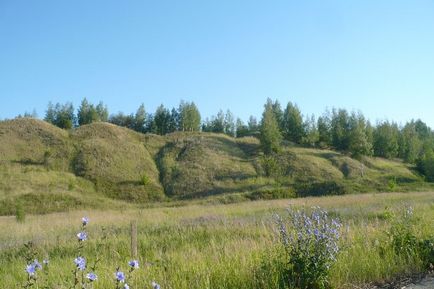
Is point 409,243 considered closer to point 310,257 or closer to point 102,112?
point 310,257

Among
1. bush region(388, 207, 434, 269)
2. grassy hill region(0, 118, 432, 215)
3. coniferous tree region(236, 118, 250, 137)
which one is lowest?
bush region(388, 207, 434, 269)

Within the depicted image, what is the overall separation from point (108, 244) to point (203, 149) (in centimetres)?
6242

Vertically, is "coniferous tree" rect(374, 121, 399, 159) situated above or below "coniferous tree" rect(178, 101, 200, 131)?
below

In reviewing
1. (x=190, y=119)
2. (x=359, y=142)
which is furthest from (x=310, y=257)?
(x=190, y=119)

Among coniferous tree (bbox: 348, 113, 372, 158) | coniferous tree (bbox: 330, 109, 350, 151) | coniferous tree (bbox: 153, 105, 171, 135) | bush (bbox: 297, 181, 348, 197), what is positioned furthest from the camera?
coniferous tree (bbox: 153, 105, 171, 135)

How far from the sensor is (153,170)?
213 ft

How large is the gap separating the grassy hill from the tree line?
3917 mm

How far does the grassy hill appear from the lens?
49.8 m

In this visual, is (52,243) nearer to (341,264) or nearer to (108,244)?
(108,244)

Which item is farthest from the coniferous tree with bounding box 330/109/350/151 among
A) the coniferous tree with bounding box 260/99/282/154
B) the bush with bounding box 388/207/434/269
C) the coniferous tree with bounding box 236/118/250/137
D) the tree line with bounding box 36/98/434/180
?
the bush with bounding box 388/207/434/269

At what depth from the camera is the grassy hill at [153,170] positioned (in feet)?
163

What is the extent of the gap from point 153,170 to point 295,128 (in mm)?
36815

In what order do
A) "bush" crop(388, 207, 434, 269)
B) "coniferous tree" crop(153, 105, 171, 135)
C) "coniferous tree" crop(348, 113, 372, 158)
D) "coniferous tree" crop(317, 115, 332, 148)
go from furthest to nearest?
"coniferous tree" crop(153, 105, 171, 135) < "coniferous tree" crop(317, 115, 332, 148) < "coniferous tree" crop(348, 113, 372, 158) < "bush" crop(388, 207, 434, 269)

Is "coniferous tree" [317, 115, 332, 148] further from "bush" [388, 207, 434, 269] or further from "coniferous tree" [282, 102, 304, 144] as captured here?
"bush" [388, 207, 434, 269]
